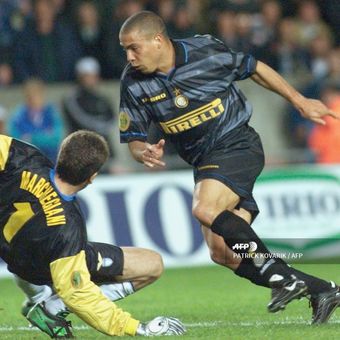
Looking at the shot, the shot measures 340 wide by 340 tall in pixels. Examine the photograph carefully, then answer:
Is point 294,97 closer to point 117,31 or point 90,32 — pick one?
point 117,31

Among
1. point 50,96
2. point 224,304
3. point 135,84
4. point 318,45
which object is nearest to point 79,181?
point 135,84

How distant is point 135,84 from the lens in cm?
862

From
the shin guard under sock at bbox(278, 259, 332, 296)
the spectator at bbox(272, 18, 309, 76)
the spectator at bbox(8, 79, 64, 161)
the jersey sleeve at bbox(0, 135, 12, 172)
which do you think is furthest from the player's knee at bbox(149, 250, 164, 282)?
the spectator at bbox(272, 18, 309, 76)

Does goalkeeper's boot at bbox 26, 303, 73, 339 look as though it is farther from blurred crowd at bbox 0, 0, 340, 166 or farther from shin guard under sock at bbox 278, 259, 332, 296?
blurred crowd at bbox 0, 0, 340, 166

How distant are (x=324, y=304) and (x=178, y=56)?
6.98 ft

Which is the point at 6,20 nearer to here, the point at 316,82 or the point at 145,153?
the point at 316,82

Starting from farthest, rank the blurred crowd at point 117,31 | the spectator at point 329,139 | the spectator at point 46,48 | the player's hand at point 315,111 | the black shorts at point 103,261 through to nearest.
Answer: the blurred crowd at point 117,31 < the spectator at point 46,48 < the spectator at point 329,139 < the player's hand at point 315,111 < the black shorts at point 103,261

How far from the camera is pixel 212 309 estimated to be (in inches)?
379

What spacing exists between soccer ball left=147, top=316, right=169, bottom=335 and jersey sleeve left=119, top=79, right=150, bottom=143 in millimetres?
1666

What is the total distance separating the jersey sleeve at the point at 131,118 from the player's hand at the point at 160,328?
1.62 metres

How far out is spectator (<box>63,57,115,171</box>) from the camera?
15375mm

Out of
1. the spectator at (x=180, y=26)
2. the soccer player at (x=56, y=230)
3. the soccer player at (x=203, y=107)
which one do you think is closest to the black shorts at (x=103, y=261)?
the soccer player at (x=56, y=230)

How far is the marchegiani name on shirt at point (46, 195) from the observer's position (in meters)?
7.21

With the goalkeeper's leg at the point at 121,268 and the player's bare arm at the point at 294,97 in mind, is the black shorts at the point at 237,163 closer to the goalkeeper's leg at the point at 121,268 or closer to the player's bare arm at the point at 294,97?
the player's bare arm at the point at 294,97
